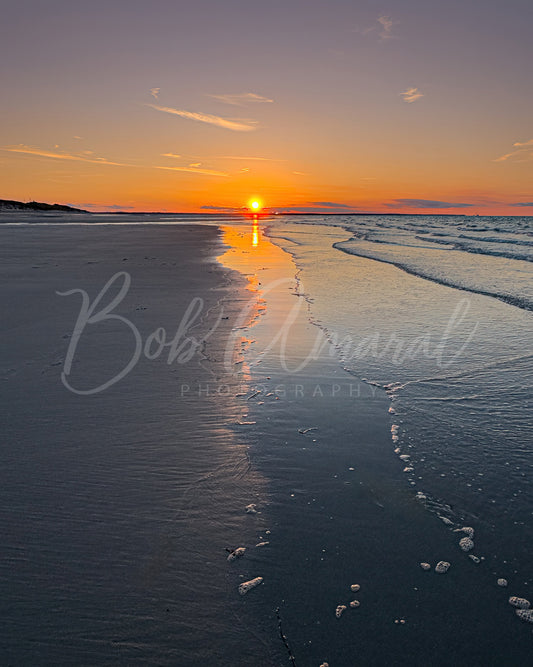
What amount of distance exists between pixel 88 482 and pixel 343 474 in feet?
6.97

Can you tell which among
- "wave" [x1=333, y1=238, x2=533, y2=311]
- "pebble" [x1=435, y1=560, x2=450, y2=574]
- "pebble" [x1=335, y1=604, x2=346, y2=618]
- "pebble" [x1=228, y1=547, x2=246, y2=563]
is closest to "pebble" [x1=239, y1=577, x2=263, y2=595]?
"pebble" [x1=228, y1=547, x2=246, y2=563]

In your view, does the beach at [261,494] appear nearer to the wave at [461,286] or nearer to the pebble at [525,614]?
the pebble at [525,614]

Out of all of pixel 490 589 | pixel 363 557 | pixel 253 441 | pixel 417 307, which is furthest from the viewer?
pixel 417 307

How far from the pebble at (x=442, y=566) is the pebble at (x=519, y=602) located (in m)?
0.36

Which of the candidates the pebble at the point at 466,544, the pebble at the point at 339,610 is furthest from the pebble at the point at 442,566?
the pebble at the point at 339,610

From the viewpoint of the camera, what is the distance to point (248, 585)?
8.46ft

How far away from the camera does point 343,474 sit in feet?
12.2

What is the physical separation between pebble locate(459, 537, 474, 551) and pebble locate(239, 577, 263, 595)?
54.6 inches

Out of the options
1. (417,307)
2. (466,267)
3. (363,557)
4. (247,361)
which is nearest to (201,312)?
(247,361)

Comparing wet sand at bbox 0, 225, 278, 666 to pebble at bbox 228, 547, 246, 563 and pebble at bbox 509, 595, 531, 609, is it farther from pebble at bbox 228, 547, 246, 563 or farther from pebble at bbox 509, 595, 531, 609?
pebble at bbox 509, 595, 531, 609

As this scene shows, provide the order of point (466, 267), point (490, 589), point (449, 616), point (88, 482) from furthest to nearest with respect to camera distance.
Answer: point (466, 267) → point (88, 482) → point (490, 589) → point (449, 616)

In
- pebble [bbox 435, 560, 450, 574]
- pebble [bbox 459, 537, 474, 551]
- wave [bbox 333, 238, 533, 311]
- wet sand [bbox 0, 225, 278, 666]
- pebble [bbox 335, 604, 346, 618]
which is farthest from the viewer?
wave [bbox 333, 238, 533, 311]

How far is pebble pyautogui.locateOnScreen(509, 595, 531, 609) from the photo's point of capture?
2465 millimetres

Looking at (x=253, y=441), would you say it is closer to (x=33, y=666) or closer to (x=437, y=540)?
(x=437, y=540)
